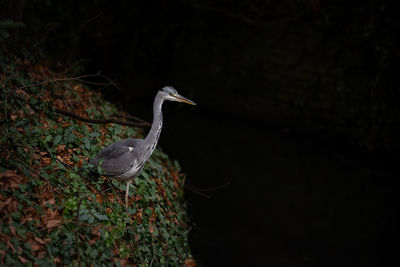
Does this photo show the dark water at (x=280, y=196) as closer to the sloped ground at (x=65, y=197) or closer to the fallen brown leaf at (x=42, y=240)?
the sloped ground at (x=65, y=197)

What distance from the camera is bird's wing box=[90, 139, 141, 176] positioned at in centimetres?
431

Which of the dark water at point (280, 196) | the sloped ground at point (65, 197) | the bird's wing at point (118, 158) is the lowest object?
the dark water at point (280, 196)

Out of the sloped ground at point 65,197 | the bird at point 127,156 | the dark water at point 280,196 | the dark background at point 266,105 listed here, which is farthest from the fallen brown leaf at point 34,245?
the dark background at point 266,105

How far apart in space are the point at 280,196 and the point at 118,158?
16.5 feet

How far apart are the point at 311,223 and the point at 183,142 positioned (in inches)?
153

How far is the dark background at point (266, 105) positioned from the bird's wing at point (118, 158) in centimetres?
256

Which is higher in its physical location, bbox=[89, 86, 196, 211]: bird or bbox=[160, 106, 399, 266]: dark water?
bbox=[89, 86, 196, 211]: bird

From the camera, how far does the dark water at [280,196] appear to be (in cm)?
681

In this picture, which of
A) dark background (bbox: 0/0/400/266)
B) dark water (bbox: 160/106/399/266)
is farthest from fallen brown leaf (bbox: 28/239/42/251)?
Answer: dark background (bbox: 0/0/400/266)

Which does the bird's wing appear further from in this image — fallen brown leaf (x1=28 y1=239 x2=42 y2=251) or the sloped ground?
fallen brown leaf (x1=28 y1=239 x2=42 y2=251)

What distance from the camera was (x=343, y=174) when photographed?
32.0 ft

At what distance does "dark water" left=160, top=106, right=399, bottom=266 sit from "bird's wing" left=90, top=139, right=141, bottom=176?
237 cm

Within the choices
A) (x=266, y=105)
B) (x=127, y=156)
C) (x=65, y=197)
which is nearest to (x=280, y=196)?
(x=266, y=105)

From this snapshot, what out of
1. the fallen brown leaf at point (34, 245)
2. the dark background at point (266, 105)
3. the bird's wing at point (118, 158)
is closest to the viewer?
the fallen brown leaf at point (34, 245)
